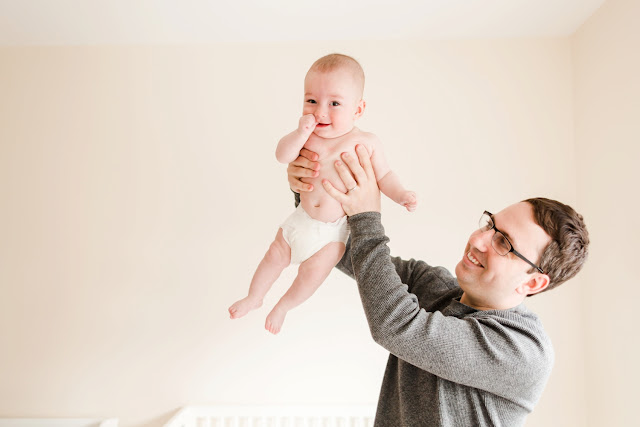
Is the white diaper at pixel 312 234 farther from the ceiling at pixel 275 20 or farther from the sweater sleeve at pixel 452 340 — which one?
the ceiling at pixel 275 20

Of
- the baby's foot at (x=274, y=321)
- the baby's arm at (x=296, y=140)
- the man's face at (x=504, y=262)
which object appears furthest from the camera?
the baby's foot at (x=274, y=321)

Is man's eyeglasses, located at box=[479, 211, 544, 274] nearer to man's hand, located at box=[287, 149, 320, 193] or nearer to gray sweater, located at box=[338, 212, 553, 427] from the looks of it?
gray sweater, located at box=[338, 212, 553, 427]

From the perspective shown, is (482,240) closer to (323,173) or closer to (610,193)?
(323,173)

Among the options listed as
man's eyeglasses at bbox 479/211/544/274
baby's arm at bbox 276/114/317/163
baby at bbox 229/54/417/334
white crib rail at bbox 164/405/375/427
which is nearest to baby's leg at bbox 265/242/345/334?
baby at bbox 229/54/417/334

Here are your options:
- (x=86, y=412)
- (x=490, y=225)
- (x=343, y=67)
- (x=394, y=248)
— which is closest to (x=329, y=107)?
(x=343, y=67)

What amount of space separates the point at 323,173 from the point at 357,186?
0.36 feet

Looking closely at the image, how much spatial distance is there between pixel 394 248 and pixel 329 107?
Result: 1.31 metres

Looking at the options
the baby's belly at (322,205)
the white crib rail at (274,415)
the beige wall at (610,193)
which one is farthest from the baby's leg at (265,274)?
the beige wall at (610,193)

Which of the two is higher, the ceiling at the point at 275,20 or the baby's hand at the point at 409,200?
the ceiling at the point at 275,20

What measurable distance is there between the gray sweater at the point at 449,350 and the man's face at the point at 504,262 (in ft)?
0.14

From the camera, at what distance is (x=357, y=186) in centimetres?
124

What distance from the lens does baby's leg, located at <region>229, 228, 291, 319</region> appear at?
4.54 ft

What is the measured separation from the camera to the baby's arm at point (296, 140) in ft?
4.09

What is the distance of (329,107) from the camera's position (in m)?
1.27
